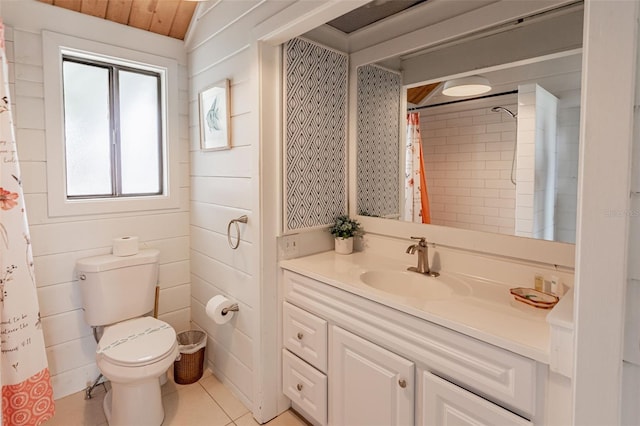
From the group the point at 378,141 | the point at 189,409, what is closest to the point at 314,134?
the point at 378,141

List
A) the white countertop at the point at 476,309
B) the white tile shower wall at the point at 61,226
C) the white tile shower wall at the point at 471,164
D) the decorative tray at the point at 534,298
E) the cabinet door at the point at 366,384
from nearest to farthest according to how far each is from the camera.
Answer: the white countertop at the point at 476,309
the decorative tray at the point at 534,298
the cabinet door at the point at 366,384
the white tile shower wall at the point at 471,164
the white tile shower wall at the point at 61,226

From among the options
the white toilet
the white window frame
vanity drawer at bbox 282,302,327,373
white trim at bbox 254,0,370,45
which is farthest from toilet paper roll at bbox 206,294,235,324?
white trim at bbox 254,0,370,45

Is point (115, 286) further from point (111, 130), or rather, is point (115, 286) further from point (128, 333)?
point (111, 130)

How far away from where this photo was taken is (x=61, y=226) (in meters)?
2.11

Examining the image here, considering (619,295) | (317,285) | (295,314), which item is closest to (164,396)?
(295,314)

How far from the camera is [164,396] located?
2.17 m

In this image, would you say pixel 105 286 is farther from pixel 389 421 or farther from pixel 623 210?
pixel 623 210

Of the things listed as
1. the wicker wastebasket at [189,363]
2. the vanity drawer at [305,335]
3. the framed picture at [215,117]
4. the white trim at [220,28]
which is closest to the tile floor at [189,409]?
the wicker wastebasket at [189,363]

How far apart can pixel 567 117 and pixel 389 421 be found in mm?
1358

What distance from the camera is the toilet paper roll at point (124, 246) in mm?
2180

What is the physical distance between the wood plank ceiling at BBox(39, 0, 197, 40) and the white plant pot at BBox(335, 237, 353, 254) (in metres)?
1.75

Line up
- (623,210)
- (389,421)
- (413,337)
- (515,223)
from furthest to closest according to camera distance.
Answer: (515,223) < (389,421) < (413,337) < (623,210)

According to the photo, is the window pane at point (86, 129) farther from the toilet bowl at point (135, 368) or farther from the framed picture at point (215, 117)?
the toilet bowl at point (135, 368)

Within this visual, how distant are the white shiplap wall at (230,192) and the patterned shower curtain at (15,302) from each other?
93 cm
